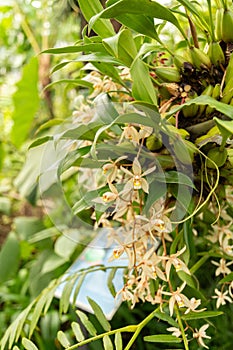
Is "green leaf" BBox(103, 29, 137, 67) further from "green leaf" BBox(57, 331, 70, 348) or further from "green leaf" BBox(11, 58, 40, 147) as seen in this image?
"green leaf" BBox(11, 58, 40, 147)

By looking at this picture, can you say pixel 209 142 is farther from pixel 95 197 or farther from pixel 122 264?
pixel 122 264

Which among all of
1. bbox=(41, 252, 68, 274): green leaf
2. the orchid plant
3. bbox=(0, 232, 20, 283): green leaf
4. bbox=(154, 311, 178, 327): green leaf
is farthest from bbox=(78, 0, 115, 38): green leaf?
bbox=(0, 232, 20, 283): green leaf

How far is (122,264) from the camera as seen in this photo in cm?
66

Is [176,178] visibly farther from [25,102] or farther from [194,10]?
[25,102]

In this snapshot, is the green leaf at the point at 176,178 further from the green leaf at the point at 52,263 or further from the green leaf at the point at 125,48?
the green leaf at the point at 52,263

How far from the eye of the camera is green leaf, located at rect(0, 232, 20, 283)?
1221 mm

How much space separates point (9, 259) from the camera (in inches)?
48.9

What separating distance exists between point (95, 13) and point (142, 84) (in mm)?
105

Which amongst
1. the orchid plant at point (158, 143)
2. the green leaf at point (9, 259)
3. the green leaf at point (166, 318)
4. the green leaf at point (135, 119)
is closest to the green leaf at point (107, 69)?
the orchid plant at point (158, 143)

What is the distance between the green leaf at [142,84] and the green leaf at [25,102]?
1010 millimetres

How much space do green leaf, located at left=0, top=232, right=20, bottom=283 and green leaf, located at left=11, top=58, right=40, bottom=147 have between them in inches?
14.1

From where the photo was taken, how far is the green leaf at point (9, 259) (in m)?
1.22

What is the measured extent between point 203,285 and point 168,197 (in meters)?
0.24

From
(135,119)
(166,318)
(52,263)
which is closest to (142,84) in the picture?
(135,119)
